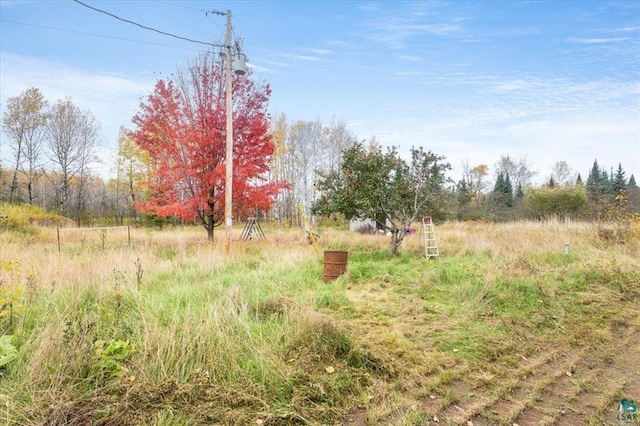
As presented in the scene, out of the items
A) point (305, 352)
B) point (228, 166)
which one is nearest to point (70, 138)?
point (228, 166)

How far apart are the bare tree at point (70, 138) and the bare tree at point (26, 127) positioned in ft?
2.50

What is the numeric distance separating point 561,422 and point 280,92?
14.8 m

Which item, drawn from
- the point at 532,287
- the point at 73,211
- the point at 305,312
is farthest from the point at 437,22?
the point at 73,211

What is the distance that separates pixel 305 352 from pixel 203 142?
381 inches

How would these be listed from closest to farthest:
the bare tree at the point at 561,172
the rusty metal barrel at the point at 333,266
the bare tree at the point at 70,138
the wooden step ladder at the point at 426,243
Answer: the rusty metal barrel at the point at 333,266
the wooden step ladder at the point at 426,243
the bare tree at the point at 70,138
the bare tree at the point at 561,172

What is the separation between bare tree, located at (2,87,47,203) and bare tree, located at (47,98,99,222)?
30.0 inches

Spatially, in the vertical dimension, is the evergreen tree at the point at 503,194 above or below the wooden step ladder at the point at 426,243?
→ above

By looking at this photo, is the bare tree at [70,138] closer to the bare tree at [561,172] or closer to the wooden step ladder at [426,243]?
the wooden step ladder at [426,243]

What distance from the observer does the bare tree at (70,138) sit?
25.5m

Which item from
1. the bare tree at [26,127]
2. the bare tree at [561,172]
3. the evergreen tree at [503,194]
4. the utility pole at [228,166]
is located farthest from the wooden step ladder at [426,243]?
the bare tree at [561,172]

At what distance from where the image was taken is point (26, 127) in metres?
25.0

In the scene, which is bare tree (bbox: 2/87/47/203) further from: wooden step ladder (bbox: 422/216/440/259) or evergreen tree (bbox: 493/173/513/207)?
evergreen tree (bbox: 493/173/513/207)

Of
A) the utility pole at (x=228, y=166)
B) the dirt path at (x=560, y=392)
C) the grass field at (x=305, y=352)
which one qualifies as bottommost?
the dirt path at (x=560, y=392)

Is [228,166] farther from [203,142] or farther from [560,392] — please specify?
[560,392]
